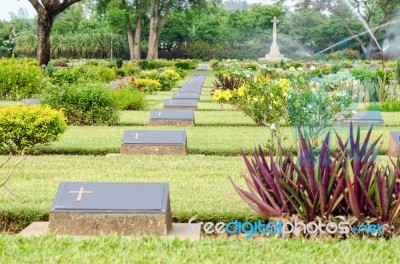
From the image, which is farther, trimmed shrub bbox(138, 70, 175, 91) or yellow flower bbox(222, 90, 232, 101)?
trimmed shrub bbox(138, 70, 175, 91)

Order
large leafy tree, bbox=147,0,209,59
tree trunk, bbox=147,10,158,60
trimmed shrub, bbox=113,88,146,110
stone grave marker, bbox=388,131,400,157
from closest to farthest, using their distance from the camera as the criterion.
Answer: stone grave marker, bbox=388,131,400,157 → trimmed shrub, bbox=113,88,146,110 → large leafy tree, bbox=147,0,209,59 → tree trunk, bbox=147,10,158,60

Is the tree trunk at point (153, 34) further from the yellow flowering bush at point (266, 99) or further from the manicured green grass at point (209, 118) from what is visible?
the yellow flowering bush at point (266, 99)

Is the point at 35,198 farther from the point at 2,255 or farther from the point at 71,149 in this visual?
the point at 71,149

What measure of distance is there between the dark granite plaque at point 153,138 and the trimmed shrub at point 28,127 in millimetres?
916

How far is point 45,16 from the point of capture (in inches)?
1213

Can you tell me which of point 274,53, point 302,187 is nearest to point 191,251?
point 302,187

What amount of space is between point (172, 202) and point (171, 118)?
6.75 meters

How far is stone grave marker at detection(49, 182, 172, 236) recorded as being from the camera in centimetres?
523

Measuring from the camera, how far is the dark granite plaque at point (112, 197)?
17.2 feet

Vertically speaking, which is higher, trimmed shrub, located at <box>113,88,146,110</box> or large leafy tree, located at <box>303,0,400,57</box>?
large leafy tree, located at <box>303,0,400,57</box>

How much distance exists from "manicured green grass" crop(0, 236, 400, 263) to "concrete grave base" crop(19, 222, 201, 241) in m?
0.20

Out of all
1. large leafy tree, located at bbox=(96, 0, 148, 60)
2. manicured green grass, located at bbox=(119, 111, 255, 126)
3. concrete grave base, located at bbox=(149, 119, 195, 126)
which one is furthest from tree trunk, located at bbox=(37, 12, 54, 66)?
large leafy tree, located at bbox=(96, 0, 148, 60)

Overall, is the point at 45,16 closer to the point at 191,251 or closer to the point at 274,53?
the point at 191,251

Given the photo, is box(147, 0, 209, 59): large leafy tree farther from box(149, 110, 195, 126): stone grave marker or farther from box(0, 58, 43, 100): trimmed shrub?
box(149, 110, 195, 126): stone grave marker
